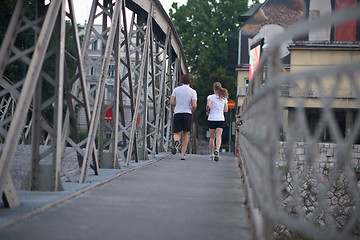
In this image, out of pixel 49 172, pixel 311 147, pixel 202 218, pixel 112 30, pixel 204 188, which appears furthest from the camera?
pixel 112 30

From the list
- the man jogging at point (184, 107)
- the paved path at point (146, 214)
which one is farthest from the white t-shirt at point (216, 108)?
the paved path at point (146, 214)

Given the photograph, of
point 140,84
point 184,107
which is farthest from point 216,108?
point 140,84

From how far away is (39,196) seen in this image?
17.3ft

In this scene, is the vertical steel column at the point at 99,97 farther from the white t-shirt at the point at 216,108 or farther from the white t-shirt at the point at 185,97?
the white t-shirt at the point at 216,108

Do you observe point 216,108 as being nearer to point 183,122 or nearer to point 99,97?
point 183,122

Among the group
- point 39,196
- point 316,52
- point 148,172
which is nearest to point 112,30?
point 148,172

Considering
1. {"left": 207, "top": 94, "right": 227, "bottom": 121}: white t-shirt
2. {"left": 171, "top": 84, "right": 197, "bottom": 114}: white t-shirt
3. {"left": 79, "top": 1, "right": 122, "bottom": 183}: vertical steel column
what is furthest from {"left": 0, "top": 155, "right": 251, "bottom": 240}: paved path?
{"left": 207, "top": 94, "right": 227, "bottom": 121}: white t-shirt

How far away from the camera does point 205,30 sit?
177 feet

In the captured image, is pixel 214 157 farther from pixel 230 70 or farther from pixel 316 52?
pixel 230 70

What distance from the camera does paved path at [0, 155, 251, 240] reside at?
3846 millimetres

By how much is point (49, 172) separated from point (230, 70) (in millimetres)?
47639

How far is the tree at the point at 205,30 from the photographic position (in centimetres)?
5303

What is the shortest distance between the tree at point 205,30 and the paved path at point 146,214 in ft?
149

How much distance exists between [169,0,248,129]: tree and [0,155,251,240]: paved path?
45.5m
